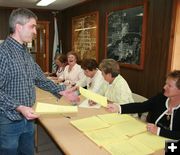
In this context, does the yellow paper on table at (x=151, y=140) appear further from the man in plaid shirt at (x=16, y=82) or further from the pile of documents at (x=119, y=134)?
the man in plaid shirt at (x=16, y=82)

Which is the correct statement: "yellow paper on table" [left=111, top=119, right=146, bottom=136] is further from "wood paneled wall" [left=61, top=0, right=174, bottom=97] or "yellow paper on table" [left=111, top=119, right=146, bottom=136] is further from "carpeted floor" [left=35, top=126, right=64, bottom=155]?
"wood paneled wall" [left=61, top=0, right=174, bottom=97]

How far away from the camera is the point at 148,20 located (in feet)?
11.7

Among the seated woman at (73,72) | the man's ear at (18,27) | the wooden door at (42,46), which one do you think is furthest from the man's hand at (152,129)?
the wooden door at (42,46)

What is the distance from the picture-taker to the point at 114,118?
1962 millimetres

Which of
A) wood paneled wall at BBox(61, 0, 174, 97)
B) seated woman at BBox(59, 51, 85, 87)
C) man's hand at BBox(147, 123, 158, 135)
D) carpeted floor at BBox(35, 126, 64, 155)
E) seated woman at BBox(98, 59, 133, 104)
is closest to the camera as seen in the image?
man's hand at BBox(147, 123, 158, 135)

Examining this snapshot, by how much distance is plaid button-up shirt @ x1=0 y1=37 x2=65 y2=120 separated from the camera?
1.44 m

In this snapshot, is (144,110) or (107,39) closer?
(144,110)

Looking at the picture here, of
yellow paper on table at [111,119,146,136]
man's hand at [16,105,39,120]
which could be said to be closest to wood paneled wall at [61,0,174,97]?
yellow paper on table at [111,119,146,136]

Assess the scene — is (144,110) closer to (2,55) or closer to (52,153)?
(2,55)

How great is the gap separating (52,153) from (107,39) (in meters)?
2.66

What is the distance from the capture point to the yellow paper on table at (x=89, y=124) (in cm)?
174

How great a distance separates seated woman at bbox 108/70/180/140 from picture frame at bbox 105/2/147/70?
6.04ft

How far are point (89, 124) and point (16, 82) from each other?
692 millimetres

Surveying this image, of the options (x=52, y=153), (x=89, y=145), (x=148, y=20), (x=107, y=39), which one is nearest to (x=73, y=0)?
(x=107, y=39)
